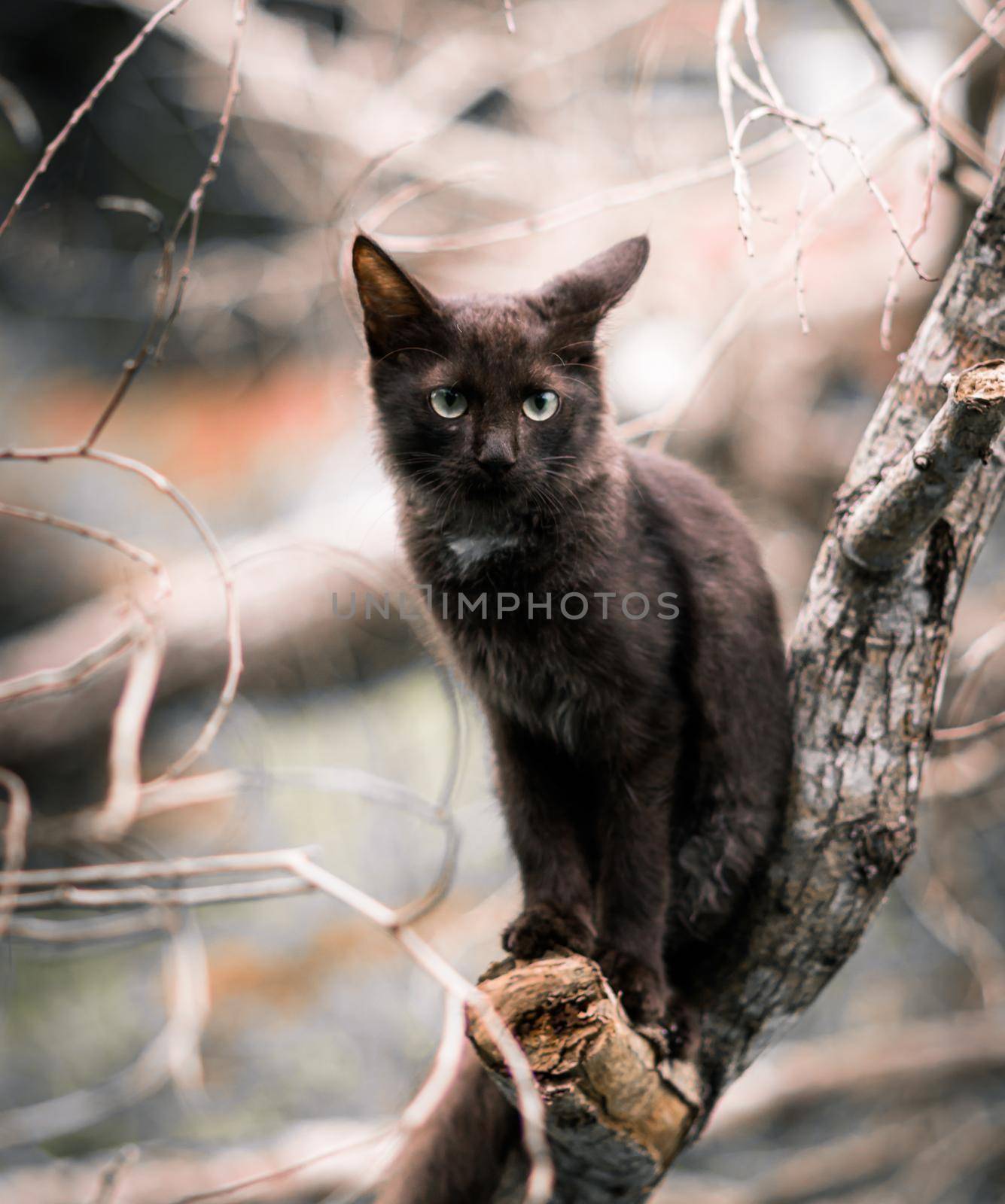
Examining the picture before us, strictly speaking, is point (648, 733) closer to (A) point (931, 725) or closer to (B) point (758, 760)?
(B) point (758, 760)

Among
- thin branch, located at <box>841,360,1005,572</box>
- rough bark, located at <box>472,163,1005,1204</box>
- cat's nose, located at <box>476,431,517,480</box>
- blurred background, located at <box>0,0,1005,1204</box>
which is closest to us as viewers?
thin branch, located at <box>841,360,1005,572</box>

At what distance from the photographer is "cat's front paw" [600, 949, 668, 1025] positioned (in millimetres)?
2375

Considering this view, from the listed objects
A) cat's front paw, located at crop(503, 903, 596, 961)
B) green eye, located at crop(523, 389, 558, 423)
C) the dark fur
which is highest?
green eye, located at crop(523, 389, 558, 423)

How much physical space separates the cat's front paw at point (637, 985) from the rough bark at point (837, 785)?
150 mm

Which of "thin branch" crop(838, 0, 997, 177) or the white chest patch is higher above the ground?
"thin branch" crop(838, 0, 997, 177)

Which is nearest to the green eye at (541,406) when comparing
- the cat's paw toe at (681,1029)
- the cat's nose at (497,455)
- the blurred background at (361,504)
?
the cat's nose at (497,455)

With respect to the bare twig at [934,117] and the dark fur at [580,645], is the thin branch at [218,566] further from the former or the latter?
the bare twig at [934,117]

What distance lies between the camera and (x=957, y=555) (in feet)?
7.82

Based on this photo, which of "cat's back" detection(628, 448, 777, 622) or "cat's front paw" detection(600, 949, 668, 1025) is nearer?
"cat's front paw" detection(600, 949, 668, 1025)

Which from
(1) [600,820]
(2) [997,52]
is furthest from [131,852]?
(2) [997,52]

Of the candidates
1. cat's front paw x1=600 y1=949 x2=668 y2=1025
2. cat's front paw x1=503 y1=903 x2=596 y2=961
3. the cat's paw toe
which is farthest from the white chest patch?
the cat's paw toe

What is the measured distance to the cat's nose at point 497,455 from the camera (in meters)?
2.30

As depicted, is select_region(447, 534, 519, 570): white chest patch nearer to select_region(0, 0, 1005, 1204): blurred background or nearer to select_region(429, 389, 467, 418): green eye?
select_region(429, 389, 467, 418): green eye

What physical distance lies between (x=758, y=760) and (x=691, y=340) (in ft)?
13.5
